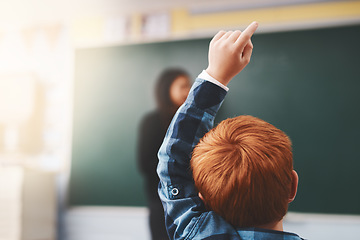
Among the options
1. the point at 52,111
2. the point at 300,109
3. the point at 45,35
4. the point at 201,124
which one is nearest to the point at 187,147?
the point at 201,124

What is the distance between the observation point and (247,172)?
1.61ft

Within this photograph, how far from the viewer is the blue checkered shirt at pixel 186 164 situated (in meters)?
0.52

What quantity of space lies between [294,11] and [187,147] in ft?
6.71

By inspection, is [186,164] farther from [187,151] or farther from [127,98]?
[127,98]

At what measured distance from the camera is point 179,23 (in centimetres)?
241

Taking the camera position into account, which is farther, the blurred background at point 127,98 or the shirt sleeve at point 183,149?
the blurred background at point 127,98

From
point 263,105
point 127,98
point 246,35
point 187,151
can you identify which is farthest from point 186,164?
point 127,98

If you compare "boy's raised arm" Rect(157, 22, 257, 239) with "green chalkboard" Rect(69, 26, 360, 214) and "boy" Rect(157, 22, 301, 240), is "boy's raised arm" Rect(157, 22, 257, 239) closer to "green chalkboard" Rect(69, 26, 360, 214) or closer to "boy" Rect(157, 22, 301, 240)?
"boy" Rect(157, 22, 301, 240)

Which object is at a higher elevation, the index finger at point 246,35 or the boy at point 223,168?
the index finger at point 246,35

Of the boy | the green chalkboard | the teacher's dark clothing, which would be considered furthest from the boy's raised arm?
the green chalkboard

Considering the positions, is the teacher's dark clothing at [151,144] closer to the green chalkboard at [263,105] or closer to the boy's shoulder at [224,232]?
the green chalkboard at [263,105]

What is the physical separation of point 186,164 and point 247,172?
0.12 m

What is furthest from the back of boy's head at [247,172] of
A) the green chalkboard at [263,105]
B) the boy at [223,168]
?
the green chalkboard at [263,105]

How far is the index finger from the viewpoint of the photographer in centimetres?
44
